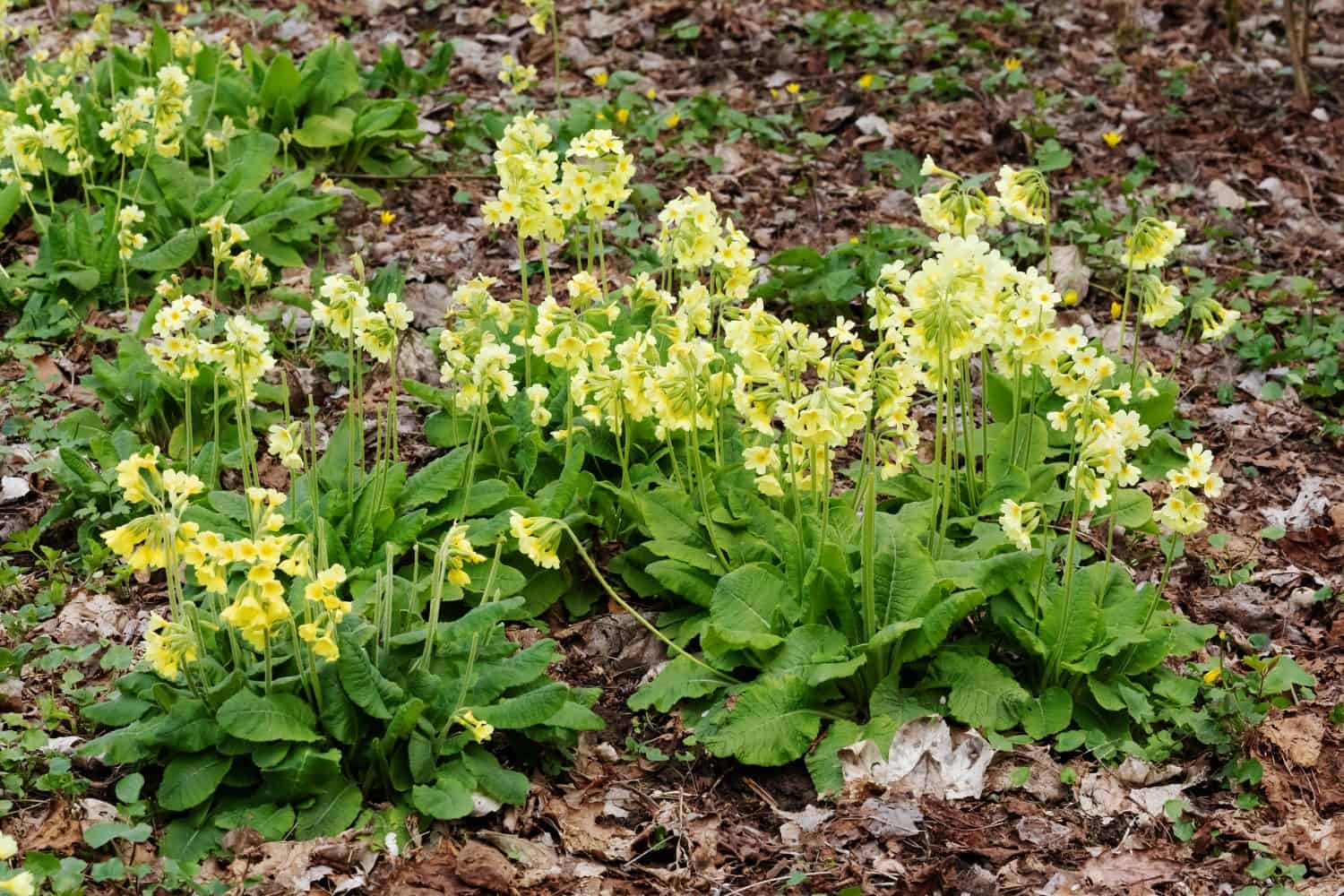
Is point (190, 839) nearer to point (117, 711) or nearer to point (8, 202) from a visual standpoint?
point (117, 711)

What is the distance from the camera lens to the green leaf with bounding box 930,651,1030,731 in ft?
10.8

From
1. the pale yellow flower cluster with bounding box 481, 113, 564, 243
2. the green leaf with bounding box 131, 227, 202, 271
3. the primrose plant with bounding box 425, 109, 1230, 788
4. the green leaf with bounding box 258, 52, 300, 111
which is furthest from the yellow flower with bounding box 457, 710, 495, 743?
the green leaf with bounding box 258, 52, 300, 111

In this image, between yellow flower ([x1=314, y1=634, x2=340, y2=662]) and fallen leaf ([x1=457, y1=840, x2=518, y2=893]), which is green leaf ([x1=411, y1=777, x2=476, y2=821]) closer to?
fallen leaf ([x1=457, y1=840, x2=518, y2=893])

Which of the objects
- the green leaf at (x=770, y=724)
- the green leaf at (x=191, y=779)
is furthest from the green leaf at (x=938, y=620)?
the green leaf at (x=191, y=779)

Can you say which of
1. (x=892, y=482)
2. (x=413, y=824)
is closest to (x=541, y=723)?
(x=413, y=824)

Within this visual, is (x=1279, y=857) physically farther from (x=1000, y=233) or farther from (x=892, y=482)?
(x=1000, y=233)

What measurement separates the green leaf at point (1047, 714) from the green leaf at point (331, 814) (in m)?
1.54

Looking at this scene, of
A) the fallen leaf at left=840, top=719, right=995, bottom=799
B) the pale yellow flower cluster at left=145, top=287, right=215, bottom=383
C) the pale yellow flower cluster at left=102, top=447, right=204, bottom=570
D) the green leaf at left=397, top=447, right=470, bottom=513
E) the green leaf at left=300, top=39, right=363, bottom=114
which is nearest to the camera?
the pale yellow flower cluster at left=102, top=447, right=204, bottom=570

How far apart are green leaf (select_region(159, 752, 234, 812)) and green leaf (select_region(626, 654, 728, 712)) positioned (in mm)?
958

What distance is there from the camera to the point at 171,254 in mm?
5059

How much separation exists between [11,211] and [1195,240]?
4.67m

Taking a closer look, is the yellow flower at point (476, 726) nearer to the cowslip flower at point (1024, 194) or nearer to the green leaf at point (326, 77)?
the cowslip flower at point (1024, 194)

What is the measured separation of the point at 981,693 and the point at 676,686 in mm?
727

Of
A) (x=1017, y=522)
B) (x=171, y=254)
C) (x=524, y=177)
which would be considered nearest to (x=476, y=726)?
(x=1017, y=522)
